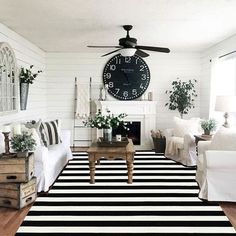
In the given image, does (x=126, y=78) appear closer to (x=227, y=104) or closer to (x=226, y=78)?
(x=226, y=78)

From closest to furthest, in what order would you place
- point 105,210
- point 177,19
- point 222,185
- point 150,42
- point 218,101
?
point 105,210 → point 222,185 → point 177,19 → point 218,101 → point 150,42

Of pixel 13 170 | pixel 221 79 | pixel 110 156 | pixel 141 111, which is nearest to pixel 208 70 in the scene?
pixel 221 79

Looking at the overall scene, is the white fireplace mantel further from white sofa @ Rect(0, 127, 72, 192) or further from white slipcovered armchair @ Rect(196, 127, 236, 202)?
white slipcovered armchair @ Rect(196, 127, 236, 202)

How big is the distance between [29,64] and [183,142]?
3.42m

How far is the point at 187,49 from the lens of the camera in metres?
7.11

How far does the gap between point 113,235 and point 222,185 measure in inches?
63.9

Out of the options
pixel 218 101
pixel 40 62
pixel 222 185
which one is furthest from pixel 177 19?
pixel 40 62

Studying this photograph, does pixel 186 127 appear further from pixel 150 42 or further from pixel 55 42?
pixel 55 42

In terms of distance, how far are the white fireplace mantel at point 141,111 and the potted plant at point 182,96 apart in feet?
1.58

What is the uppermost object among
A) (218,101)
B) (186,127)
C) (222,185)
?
(218,101)

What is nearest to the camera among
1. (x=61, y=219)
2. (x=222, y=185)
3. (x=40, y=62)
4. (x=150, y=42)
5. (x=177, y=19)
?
(x=61, y=219)

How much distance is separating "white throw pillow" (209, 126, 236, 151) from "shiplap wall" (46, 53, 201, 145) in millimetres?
3559

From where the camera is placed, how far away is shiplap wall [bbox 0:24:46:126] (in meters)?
4.96

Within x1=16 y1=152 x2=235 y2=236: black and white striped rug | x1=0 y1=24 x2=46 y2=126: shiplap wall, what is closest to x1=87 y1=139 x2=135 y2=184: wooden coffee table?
x1=16 y1=152 x2=235 y2=236: black and white striped rug
